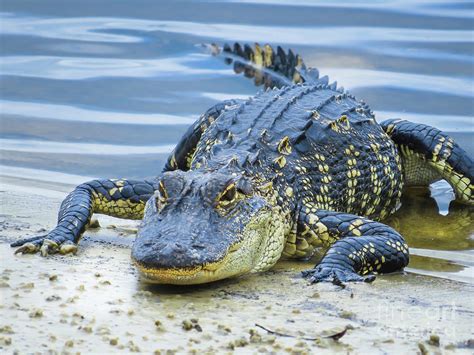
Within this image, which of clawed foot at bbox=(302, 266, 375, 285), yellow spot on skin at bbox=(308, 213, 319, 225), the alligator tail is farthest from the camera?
the alligator tail

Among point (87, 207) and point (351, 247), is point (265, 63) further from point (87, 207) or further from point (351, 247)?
point (351, 247)

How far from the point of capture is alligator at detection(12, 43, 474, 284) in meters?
6.41

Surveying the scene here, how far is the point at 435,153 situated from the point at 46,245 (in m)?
4.19

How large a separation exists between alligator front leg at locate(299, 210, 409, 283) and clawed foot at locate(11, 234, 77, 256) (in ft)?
5.23

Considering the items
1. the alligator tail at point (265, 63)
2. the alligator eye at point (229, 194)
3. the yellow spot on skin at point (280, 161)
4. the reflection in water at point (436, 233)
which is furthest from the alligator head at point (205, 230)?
the alligator tail at point (265, 63)

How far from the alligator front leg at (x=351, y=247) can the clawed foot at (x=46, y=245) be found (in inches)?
62.8

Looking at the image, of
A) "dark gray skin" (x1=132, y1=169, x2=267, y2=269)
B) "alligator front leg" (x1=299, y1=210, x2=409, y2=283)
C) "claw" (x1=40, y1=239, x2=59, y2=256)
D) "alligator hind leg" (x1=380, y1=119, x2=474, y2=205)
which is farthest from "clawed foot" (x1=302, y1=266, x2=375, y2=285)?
"alligator hind leg" (x1=380, y1=119, x2=474, y2=205)

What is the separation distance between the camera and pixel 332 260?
7.00 meters

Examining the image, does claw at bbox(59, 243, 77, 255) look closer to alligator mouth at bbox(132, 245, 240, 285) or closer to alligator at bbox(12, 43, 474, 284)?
alligator at bbox(12, 43, 474, 284)

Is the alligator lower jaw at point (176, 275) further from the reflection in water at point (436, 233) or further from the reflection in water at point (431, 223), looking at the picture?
the reflection in water at point (431, 223)

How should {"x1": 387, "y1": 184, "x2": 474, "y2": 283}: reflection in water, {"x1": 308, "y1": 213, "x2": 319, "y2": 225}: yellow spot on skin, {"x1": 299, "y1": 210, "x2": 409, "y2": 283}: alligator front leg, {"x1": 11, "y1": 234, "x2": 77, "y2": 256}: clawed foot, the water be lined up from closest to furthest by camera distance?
1. {"x1": 299, "y1": 210, "x2": 409, "y2": 283}: alligator front leg
2. {"x1": 11, "y1": 234, "x2": 77, "y2": 256}: clawed foot
3. {"x1": 308, "y1": 213, "x2": 319, "y2": 225}: yellow spot on skin
4. {"x1": 387, "y1": 184, "x2": 474, "y2": 283}: reflection in water
5. the water

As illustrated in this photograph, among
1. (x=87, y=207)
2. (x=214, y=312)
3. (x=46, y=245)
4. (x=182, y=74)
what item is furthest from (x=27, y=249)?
(x=182, y=74)

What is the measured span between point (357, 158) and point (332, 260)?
75.0 inches

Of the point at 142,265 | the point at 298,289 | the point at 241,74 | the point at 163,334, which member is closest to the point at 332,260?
the point at 298,289
